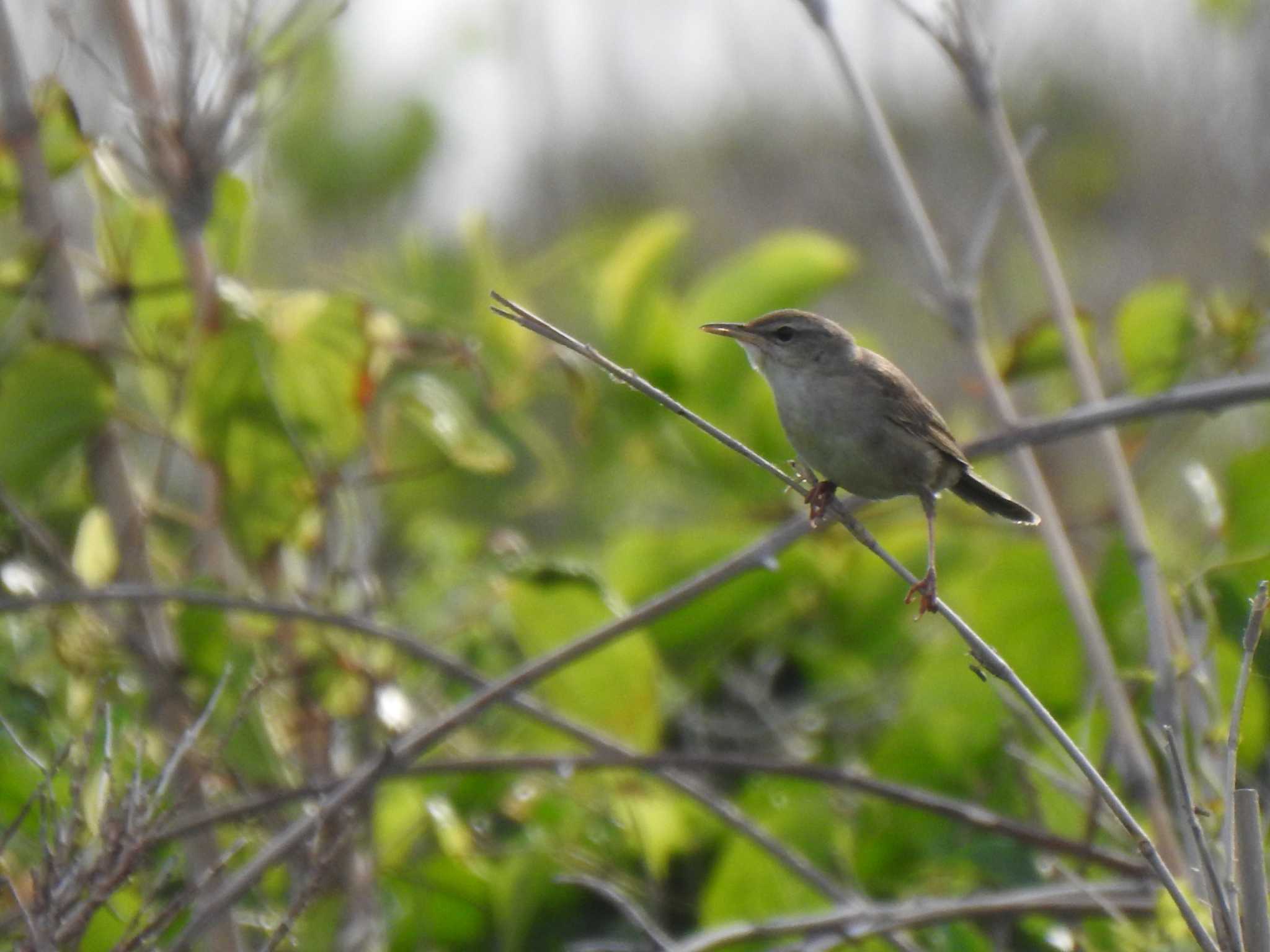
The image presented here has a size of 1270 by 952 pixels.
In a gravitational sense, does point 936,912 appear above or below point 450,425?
below

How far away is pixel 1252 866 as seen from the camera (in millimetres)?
1503

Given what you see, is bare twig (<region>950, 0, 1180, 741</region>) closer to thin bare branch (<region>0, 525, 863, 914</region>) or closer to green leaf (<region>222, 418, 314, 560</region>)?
thin bare branch (<region>0, 525, 863, 914</region>)

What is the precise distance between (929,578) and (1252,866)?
1.05 meters

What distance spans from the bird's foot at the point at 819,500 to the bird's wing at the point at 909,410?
189 mm

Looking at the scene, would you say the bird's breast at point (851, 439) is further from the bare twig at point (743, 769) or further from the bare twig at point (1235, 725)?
the bare twig at point (1235, 725)

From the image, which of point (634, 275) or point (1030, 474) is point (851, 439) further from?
point (634, 275)

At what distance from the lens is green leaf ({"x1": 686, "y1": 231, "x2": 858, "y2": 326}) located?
3.51 metres

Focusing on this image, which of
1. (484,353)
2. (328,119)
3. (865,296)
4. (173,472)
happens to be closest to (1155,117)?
(865,296)

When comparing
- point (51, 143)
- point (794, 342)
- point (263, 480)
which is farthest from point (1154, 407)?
point (51, 143)

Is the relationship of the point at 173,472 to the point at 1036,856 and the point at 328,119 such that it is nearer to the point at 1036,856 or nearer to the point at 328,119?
the point at 328,119

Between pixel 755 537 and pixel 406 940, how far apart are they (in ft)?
3.55

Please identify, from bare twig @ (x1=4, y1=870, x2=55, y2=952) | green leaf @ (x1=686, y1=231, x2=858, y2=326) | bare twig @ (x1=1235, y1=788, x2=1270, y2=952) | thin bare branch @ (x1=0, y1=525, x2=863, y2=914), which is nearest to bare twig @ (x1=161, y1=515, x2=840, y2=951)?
thin bare branch @ (x1=0, y1=525, x2=863, y2=914)

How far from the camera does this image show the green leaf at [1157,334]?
10.1 ft

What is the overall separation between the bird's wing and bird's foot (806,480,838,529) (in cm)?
19
